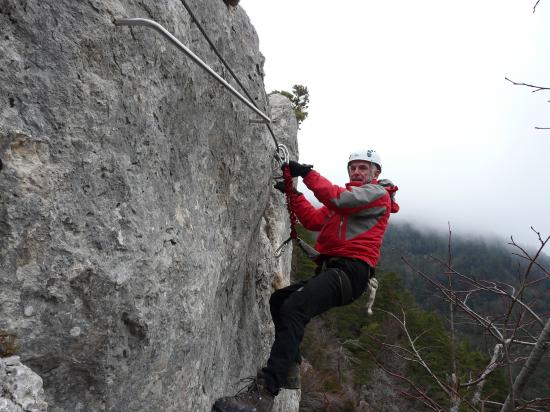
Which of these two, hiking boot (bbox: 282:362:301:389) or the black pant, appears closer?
the black pant

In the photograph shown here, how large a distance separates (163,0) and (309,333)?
802 inches

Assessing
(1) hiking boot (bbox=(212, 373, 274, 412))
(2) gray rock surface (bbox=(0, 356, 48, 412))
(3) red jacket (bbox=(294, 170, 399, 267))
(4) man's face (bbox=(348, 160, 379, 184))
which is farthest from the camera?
(4) man's face (bbox=(348, 160, 379, 184))

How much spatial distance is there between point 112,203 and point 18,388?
1.11 m

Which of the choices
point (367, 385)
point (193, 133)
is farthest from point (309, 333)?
point (193, 133)

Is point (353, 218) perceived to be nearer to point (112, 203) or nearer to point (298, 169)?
point (298, 169)

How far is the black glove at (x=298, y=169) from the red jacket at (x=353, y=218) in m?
0.07

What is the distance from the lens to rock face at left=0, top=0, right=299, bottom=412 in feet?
7.16

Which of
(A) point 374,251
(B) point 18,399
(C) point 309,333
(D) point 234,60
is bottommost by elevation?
(C) point 309,333

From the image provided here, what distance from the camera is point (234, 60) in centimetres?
437

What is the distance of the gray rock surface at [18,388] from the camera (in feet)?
5.82

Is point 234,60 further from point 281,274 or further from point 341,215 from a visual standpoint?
point 281,274

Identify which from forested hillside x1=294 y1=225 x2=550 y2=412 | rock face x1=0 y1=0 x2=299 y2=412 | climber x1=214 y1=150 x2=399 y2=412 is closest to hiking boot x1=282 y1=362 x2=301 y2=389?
climber x1=214 y1=150 x2=399 y2=412

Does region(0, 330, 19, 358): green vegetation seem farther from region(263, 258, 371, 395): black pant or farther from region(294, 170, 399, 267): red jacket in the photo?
region(294, 170, 399, 267): red jacket

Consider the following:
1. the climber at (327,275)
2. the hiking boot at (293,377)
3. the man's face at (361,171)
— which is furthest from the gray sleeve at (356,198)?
the hiking boot at (293,377)
